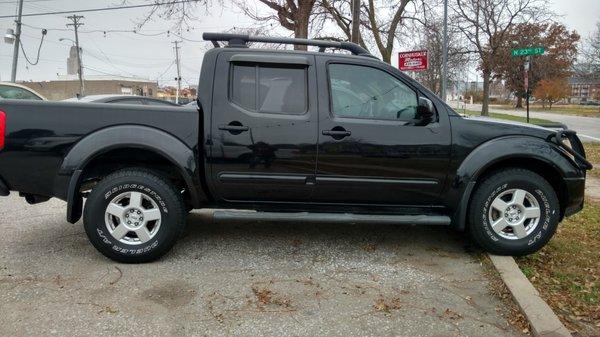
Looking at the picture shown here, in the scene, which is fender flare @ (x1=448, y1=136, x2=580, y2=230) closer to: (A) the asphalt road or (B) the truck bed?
(B) the truck bed

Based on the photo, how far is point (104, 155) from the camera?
13.5 feet

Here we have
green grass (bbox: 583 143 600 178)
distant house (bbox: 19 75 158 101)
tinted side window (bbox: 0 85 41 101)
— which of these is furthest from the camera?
distant house (bbox: 19 75 158 101)

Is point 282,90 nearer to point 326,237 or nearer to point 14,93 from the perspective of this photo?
point 326,237

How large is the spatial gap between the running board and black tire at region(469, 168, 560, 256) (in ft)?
0.98

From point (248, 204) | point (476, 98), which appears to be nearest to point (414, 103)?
point (248, 204)

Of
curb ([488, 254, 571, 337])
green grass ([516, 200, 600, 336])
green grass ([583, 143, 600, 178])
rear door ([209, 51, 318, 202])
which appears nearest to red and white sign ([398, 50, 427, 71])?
green grass ([583, 143, 600, 178])

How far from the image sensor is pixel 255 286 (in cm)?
372

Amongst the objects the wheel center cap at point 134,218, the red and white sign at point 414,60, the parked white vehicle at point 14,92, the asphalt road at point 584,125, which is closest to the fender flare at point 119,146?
the wheel center cap at point 134,218

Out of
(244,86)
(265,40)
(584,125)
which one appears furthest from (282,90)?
(584,125)

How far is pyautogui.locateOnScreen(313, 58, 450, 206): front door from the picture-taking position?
4.15m

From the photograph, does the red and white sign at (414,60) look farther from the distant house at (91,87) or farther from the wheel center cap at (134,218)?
the distant house at (91,87)

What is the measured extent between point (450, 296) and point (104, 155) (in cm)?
303

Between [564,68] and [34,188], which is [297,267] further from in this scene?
[564,68]

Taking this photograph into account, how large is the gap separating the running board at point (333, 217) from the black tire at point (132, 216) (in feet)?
1.34
